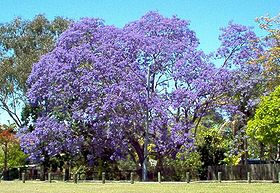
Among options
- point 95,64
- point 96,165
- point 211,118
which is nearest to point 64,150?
point 96,165

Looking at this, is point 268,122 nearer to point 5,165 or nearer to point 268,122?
point 268,122

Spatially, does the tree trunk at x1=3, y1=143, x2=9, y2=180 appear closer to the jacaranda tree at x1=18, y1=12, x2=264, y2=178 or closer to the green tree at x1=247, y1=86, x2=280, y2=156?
the jacaranda tree at x1=18, y1=12, x2=264, y2=178

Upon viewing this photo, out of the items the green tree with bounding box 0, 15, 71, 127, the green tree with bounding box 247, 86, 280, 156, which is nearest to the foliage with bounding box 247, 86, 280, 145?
the green tree with bounding box 247, 86, 280, 156

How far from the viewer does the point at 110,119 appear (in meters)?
38.5

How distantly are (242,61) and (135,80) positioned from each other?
8842 millimetres

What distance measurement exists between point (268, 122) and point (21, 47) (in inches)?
1178

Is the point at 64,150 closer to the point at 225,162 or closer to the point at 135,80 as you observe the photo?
the point at 135,80

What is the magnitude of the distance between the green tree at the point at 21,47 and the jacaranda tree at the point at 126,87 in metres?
10.2

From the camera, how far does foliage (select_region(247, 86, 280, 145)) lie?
105ft

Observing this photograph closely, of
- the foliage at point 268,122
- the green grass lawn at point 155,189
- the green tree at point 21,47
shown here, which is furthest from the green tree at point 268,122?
the green tree at point 21,47

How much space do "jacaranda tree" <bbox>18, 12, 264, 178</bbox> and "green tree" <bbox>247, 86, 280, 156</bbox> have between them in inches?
242

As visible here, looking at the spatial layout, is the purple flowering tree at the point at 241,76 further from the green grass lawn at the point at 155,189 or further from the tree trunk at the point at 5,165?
the tree trunk at the point at 5,165

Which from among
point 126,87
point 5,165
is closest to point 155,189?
point 126,87

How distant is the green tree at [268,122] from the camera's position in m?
32.0
